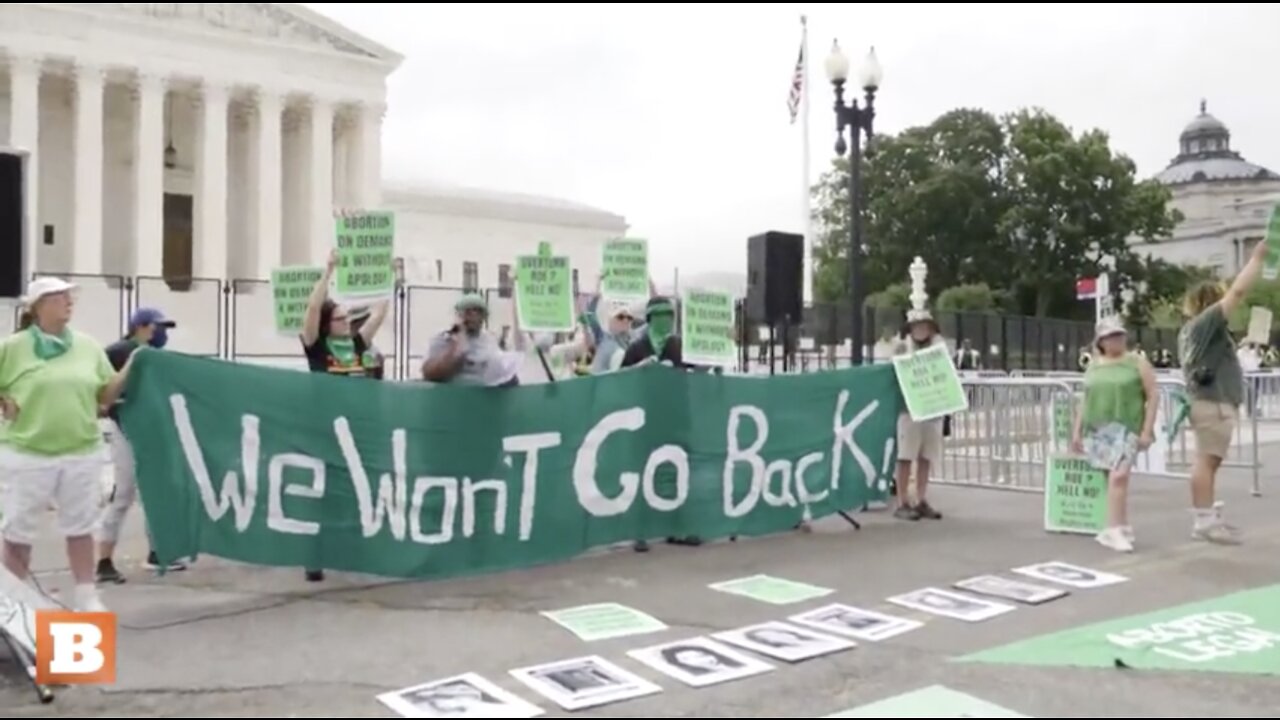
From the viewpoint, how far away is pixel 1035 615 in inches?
254

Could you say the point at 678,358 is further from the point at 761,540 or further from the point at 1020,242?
the point at 1020,242

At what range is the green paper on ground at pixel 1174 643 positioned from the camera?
5.44 meters

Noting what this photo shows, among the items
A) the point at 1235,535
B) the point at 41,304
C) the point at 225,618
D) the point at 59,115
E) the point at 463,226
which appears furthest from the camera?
the point at 463,226

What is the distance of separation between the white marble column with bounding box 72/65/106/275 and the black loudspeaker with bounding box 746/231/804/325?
3718 cm

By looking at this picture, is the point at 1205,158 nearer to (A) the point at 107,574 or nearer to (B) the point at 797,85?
(B) the point at 797,85

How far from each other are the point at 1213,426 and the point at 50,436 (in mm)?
7639

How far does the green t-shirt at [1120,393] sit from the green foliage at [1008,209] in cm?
5106

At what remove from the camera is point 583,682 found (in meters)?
5.08

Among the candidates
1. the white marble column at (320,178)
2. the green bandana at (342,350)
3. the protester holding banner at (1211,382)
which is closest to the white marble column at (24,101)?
the white marble column at (320,178)

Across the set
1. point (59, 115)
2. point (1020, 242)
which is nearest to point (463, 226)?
point (59, 115)

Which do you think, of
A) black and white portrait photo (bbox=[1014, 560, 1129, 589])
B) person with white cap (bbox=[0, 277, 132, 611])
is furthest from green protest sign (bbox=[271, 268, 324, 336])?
black and white portrait photo (bbox=[1014, 560, 1129, 589])

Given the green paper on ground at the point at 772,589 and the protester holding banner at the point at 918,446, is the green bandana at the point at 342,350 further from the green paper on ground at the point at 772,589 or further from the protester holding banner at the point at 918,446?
the protester holding banner at the point at 918,446

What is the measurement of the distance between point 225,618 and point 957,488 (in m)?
8.12

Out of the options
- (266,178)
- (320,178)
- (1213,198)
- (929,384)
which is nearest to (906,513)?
(929,384)
